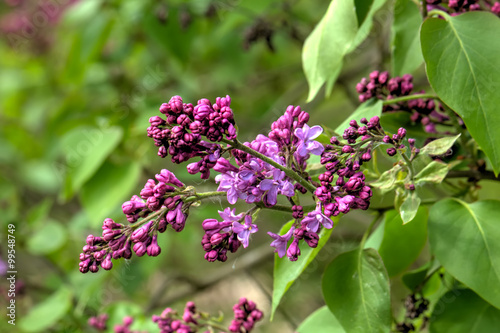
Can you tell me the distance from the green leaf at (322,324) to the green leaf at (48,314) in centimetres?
129

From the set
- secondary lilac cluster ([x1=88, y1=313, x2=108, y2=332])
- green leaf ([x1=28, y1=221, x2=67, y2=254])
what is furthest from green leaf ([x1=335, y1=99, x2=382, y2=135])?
green leaf ([x1=28, y1=221, x2=67, y2=254])

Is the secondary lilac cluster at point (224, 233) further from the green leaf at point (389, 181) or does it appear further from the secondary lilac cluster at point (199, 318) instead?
the secondary lilac cluster at point (199, 318)

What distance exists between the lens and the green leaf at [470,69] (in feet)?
3.63

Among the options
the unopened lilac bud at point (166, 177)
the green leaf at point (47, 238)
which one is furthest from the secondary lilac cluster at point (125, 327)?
the green leaf at point (47, 238)

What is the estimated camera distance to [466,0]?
1356 millimetres

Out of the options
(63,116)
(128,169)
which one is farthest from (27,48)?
(128,169)

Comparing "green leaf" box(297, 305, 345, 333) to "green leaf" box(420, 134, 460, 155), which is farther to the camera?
"green leaf" box(297, 305, 345, 333)

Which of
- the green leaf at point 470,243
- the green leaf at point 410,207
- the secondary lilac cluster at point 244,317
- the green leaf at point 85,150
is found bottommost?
the green leaf at point 470,243

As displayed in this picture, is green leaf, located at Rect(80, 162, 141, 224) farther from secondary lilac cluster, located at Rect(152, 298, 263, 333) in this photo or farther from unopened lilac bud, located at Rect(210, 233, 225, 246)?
unopened lilac bud, located at Rect(210, 233, 225, 246)

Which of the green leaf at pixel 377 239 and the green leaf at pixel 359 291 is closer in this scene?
the green leaf at pixel 359 291

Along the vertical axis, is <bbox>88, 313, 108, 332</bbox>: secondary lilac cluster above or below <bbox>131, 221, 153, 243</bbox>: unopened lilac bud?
below

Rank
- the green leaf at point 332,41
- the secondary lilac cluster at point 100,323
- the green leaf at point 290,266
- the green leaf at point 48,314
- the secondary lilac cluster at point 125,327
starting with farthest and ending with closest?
1. the green leaf at point 48,314
2. the secondary lilac cluster at point 100,323
3. the secondary lilac cluster at point 125,327
4. the green leaf at point 332,41
5. the green leaf at point 290,266

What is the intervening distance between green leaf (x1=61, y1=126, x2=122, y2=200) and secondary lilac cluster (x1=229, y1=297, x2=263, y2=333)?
120 centimetres

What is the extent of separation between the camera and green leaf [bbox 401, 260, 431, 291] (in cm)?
143
